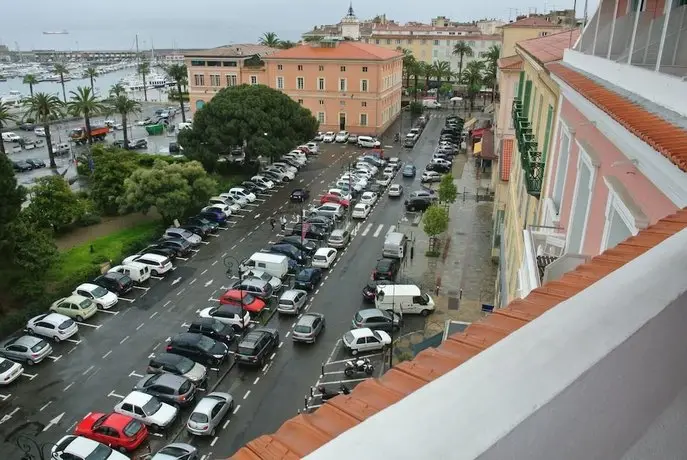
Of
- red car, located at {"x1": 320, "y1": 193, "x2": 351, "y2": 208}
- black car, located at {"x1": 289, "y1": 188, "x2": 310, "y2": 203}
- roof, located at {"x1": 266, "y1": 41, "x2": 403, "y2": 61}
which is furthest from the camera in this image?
roof, located at {"x1": 266, "y1": 41, "x2": 403, "y2": 61}

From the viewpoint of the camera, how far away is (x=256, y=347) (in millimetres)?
19562

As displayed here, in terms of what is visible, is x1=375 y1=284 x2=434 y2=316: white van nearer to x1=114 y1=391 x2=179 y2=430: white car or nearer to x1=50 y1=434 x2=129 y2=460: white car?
x1=114 y1=391 x2=179 y2=430: white car

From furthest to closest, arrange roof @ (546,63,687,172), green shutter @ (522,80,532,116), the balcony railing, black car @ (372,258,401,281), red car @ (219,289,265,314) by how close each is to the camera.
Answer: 1. black car @ (372,258,401,281)
2. red car @ (219,289,265,314)
3. green shutter @ (522,80,532,116)
4. the balcony railing
5. roof @ (546,63,687,172)

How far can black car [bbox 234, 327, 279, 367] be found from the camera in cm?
1944

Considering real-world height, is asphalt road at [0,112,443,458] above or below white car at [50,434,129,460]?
below

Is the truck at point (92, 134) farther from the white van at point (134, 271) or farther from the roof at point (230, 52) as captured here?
the white van at point (134, 271)

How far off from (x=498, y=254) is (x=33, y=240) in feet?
71.3

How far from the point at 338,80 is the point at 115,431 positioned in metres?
46.6

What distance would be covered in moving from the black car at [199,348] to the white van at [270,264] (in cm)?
671

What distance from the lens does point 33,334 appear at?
21672mm

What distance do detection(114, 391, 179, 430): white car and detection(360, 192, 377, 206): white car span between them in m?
22.1

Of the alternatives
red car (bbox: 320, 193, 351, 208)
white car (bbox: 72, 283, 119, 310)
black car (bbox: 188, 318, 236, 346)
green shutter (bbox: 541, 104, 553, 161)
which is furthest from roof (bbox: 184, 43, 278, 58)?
green shutter (bbox: 541, 104, 553, 161)

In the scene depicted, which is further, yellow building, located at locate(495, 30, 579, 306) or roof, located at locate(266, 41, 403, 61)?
roof, located at locate(266, 41, 403, 61)

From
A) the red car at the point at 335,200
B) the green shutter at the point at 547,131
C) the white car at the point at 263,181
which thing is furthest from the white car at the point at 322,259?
the green shutter at the point at 547,131
